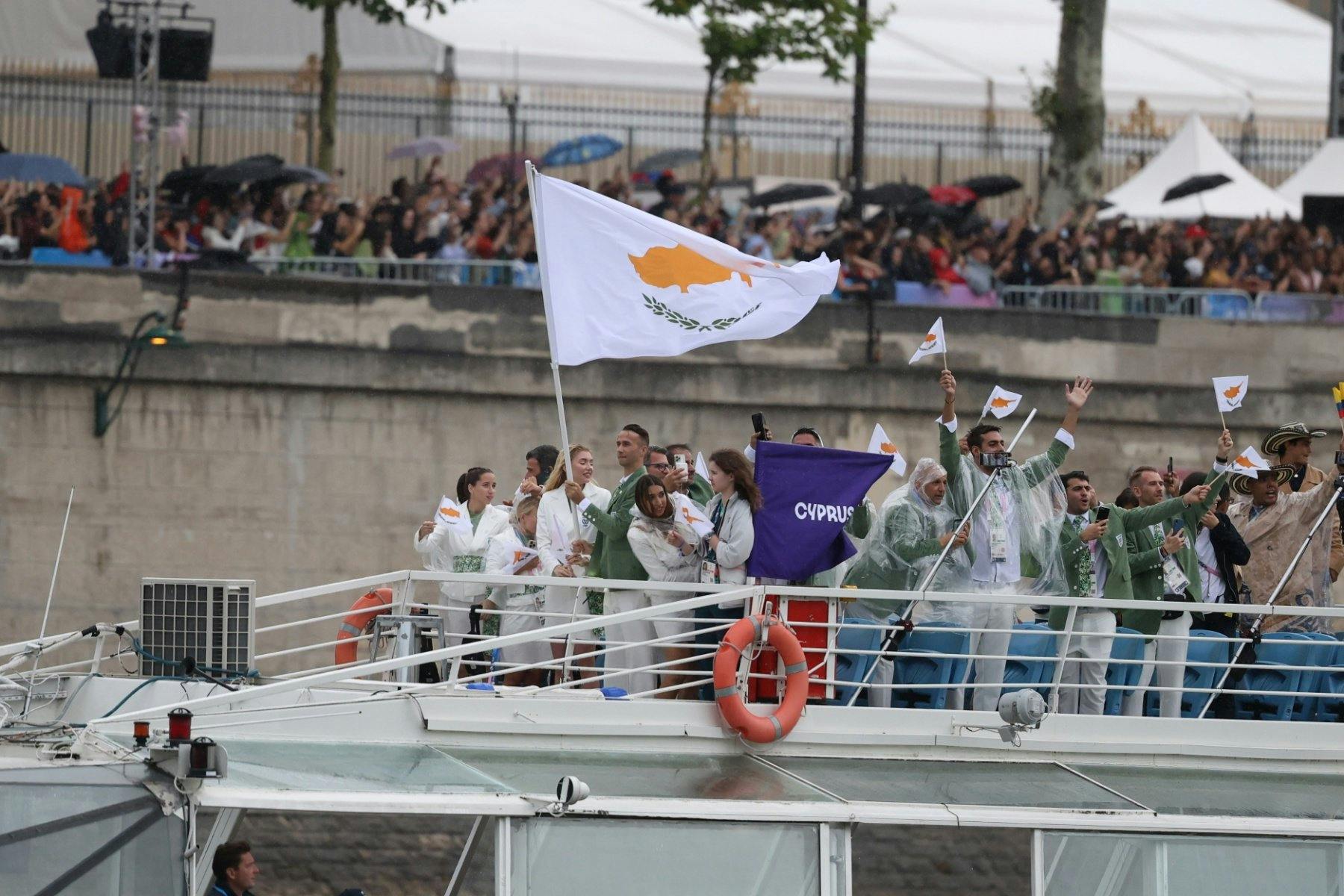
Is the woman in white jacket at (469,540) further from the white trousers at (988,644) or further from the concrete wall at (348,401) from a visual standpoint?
the concrete wall at (348,401)

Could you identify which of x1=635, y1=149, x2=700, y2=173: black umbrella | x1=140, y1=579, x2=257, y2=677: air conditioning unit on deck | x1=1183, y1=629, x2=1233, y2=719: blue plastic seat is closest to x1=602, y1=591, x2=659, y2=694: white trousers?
x1=140, y1=579, x2=257, y2=677: air conditioning unit on deck

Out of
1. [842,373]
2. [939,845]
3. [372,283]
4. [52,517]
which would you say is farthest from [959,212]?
[52,517]

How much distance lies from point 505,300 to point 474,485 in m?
8.73

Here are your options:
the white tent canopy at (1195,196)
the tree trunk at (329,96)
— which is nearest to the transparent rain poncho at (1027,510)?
the tree trunk at (329,96)

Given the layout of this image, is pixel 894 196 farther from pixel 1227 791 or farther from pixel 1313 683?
pixel 1227 791

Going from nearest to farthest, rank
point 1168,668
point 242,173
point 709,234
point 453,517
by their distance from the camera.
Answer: point 1168,668, point 453,517, point 242,173, point 709,234

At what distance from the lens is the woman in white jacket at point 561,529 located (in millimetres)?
13828

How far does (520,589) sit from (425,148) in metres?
13.9

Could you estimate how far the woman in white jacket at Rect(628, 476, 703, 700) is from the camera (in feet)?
41.2

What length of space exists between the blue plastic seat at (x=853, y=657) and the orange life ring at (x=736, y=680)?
1.02 m

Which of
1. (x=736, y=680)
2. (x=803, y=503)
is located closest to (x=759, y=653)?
(x=736, y=680)

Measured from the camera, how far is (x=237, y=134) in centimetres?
2844

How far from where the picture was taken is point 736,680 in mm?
11586

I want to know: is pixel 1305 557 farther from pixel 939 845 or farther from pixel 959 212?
pixel 959 212
